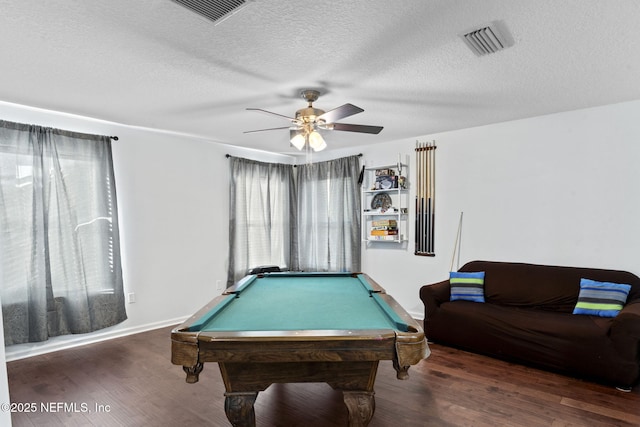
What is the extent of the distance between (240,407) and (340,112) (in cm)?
206

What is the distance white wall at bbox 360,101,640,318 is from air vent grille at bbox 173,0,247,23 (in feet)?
10.8

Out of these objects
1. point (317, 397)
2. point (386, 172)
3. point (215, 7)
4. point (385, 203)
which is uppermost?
point (215, 7)

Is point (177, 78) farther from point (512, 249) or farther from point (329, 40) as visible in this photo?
point (512, 249)

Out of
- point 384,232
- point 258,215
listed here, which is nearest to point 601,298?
point 384,232

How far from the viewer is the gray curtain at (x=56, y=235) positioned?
315 centimetres

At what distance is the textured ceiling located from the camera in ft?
5.72

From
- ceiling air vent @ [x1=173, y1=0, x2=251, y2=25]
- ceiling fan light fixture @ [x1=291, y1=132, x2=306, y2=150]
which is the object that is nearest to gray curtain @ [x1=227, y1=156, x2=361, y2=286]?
ceiling fan light fixture @ [x1=291, y1=132, x2=306, y2=150]

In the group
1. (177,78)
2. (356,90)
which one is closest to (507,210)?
(356,90)

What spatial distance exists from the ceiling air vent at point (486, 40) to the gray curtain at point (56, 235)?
3.78m

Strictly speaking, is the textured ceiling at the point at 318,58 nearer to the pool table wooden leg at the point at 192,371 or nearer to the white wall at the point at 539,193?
the white wall at the point at 539,193

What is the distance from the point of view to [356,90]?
281 cm

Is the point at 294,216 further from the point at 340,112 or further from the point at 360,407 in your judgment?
the point at 360,407

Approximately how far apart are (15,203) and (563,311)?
540cm

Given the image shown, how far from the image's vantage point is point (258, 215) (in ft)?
17.3
